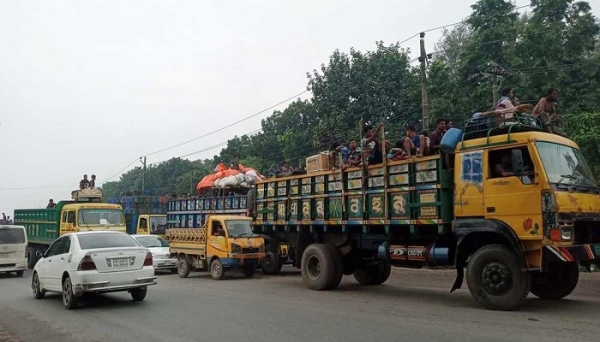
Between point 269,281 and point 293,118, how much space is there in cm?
3486

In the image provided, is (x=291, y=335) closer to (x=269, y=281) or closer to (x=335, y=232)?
(x=335, y=232)

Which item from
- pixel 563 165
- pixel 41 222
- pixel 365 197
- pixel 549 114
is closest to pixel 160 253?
pixel 41 222

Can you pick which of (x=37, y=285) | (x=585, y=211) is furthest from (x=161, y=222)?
(x=585, y=211)

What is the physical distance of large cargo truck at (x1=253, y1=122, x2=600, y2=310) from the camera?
8.02 meters

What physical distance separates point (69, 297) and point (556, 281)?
29.8 feet

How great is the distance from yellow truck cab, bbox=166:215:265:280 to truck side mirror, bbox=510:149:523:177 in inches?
347

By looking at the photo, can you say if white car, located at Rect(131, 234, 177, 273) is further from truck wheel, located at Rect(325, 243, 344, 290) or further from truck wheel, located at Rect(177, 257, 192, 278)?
truck wheel, located at Rect(325, 243, 344, 290)

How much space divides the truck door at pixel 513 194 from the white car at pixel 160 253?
1184cm

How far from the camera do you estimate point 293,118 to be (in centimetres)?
4841

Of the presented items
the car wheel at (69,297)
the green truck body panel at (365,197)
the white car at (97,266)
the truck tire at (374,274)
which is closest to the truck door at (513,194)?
the green truck body panel at (365,197)

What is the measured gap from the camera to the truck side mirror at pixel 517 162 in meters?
8.13

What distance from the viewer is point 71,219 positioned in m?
18.9

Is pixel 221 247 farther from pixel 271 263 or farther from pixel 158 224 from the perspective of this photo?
pixel 158 224

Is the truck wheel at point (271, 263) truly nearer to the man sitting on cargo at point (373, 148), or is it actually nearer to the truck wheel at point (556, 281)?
the man sitting on cargo at point (373, 148)
